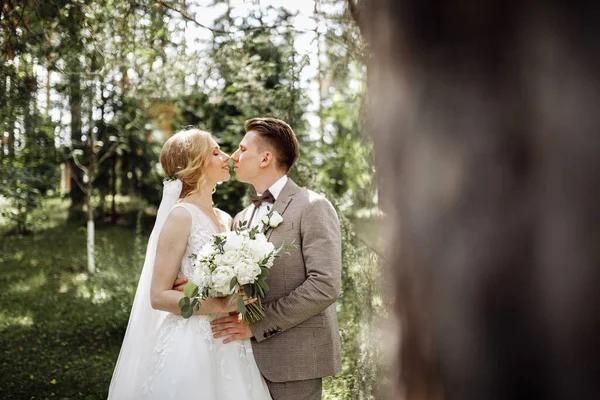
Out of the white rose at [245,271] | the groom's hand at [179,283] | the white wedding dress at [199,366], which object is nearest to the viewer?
the white rose at [245,271]

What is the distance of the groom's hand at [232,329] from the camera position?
10.9 feet

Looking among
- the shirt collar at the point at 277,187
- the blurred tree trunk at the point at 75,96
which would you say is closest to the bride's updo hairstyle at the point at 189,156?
the shirt collar at the point at 277,187

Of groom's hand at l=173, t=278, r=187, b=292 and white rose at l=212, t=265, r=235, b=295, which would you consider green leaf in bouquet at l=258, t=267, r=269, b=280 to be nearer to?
white rose at l=212, t=265, r=235, b=295

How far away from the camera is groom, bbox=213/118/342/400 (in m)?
3.20

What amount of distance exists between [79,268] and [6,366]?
6966mm

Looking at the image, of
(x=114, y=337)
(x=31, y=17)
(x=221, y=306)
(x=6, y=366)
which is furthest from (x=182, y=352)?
(x=114, y=337)

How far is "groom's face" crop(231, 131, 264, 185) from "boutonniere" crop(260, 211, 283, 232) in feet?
1.17

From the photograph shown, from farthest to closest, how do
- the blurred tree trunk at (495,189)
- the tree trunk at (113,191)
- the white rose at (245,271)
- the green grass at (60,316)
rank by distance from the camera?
the tree trunk at (113,191)
the green grass at (60,316)
the white rose at (245,271)
the blurred tree trunk at (495,189)

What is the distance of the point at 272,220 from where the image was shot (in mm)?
3273

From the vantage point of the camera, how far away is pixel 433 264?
71 cm

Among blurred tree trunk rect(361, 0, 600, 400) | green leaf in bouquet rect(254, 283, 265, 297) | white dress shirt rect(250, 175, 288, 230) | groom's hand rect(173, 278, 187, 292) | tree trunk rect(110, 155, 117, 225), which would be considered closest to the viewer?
blurred tree trunk rect(361, 0, 600, 400)

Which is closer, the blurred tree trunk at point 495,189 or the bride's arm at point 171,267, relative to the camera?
the blurred tree trunk at point 495,189

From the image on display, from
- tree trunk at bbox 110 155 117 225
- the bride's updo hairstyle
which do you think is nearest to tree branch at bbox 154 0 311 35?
the bride's updo hairstyle

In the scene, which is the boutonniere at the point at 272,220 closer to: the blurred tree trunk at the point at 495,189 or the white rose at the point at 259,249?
the white rose at the point at 259,249
